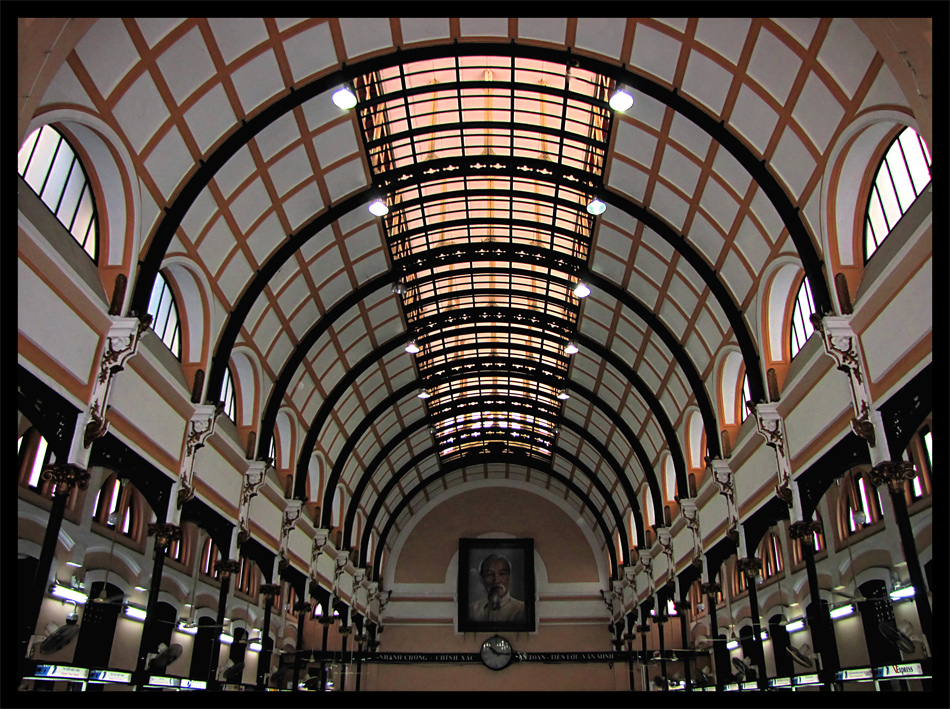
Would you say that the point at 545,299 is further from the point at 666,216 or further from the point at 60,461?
the point at 60,461

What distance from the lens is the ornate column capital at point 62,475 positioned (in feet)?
51.4

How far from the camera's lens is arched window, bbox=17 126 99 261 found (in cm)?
1551

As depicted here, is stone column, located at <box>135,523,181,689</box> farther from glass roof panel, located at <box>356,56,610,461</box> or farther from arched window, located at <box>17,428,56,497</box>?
glass roof panel, located at <box>356,56,610,461</box>

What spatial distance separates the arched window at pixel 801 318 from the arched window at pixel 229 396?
21.1 m

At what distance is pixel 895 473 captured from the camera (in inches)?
612

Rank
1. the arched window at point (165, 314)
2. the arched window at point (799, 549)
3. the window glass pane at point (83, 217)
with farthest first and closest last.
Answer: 1. the arched window at point (799, 549)
2. the arched window at point (165, 314)
3. the window glass pane at point (83, 217)

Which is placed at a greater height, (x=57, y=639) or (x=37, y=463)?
(x=37, y=463)

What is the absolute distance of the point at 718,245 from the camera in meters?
25.0

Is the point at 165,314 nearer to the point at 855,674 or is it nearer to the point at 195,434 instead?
the point at 195,434

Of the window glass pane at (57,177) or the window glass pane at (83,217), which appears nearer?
the window glass pane at (57,177)

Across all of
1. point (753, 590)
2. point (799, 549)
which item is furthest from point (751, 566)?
point (799, 549)

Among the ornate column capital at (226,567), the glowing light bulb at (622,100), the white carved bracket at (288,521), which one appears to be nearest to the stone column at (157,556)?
the ornate column capital at (226,567)

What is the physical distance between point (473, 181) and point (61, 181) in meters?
17.5

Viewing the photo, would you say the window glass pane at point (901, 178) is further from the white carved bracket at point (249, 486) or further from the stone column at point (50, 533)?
the white carved bracket at point (249, 486)
